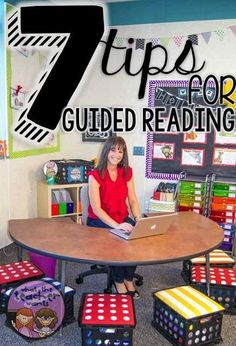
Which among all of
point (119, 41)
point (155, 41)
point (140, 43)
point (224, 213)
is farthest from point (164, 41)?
point (224, 213)

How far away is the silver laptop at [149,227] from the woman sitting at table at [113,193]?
0.35 metres

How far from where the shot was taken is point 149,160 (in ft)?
13.4

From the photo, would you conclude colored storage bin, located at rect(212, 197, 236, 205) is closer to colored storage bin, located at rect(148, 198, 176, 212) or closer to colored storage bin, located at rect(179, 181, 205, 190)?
colored storage bin, located at rect(179, 181, 205, 190)

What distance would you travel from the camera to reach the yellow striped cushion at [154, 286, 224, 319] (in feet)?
6.53

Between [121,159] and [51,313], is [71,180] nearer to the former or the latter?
[121,159]

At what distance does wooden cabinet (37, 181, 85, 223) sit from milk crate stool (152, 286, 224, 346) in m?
1.83

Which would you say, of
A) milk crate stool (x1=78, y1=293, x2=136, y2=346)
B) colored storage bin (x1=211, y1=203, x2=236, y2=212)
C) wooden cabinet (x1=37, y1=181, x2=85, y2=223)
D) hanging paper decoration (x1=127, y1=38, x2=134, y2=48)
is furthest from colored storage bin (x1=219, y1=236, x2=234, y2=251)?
hanging paper decoration (x1=127, y1=38, x2=134, y2=48)

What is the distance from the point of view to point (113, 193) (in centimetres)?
264

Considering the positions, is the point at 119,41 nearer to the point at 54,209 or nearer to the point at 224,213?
the point at 54,209

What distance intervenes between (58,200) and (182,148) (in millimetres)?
1507

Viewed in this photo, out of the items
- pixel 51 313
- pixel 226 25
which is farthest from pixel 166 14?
pixel 51 313

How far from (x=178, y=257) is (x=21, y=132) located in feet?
7.81

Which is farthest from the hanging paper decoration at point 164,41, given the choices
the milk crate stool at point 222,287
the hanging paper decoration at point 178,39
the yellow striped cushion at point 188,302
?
the yellow striped cushion at point 188,302

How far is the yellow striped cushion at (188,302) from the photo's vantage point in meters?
1.99
